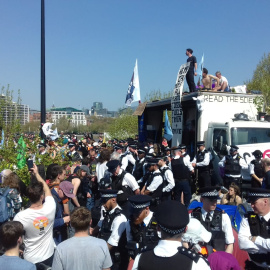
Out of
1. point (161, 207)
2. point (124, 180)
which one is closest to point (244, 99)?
point (124, 180)

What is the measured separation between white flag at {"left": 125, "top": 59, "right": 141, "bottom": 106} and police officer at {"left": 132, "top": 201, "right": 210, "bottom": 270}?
1642cm

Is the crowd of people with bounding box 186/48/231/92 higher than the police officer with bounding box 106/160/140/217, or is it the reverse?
the crowd of people with bounding box 186/48/231/92

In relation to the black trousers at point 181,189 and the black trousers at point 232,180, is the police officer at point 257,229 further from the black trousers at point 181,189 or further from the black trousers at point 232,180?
the black trousers at point 232,180

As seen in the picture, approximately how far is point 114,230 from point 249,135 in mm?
8132

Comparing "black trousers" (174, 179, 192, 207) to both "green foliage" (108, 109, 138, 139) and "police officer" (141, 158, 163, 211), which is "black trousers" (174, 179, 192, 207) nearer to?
"police officer" (141, 158, 163, 211)

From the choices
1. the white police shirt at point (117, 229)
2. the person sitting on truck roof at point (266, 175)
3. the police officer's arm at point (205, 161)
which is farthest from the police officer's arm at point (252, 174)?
the white police shirt at point (117, 229)

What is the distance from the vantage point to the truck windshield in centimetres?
1078

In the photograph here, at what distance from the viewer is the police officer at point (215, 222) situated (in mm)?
3674

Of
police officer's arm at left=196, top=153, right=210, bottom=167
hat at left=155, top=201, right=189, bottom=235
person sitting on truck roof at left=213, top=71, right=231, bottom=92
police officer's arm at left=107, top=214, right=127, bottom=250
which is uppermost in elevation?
person sitting on truck roof at left=213, top=71, right=231, bottom=92

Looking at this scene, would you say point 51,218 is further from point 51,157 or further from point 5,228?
point 51,157

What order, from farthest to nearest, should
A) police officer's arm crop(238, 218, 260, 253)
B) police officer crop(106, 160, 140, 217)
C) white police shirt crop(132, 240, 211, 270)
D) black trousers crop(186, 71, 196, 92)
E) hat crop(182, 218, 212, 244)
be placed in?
1. black trousers crop(186, 71, 196, 92)
2. police officer crop(106, 160, 140, 217)
3. police officer's arm crop(238, 218, 260, 253)
4. hat crop(182, 218, 212, 244)
5. white police shirt crop(132, 240, 211, 270)

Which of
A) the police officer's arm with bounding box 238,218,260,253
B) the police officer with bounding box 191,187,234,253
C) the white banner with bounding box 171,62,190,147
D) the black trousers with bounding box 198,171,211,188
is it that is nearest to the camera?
the police officer's arm with bounding box 238,218,260,253

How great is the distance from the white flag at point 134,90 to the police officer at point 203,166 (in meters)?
8.85

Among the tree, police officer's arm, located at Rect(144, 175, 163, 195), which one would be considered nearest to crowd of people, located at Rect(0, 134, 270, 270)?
police officer's arm, located at Rect(144, 175, 163, 195)
